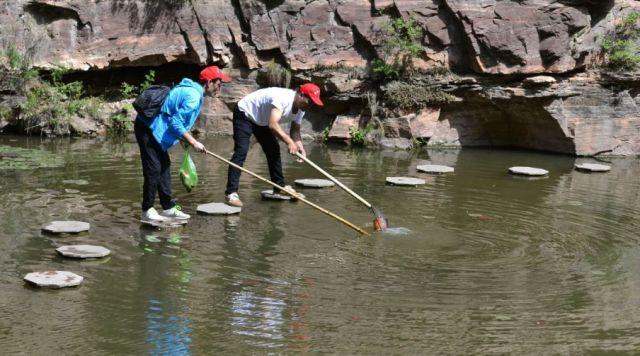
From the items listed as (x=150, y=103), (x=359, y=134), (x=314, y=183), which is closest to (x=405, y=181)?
(x=314, y=183)

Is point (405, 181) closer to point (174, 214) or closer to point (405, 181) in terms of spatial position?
point (405, 181)

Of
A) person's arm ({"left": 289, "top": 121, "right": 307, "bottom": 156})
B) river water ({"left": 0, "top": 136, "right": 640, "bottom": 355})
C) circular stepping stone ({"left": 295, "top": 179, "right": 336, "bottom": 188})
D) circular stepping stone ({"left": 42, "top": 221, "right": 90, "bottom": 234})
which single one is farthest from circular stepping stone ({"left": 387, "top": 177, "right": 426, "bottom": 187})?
circular stepping stone ({"left": 42, "top": 221, "right": 90, "bottom": 234})

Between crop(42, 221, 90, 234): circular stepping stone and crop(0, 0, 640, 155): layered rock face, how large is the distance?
8.19m

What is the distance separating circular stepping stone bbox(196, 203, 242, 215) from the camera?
852cm

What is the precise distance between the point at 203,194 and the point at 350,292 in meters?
4.13

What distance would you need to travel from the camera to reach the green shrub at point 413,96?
591 inches

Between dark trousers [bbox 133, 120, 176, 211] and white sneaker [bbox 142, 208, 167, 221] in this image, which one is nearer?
dark trousers [bbox 133, 120, 176, 211]

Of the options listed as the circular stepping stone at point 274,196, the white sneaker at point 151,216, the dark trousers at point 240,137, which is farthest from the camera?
the circular stepping stone at point 274,196

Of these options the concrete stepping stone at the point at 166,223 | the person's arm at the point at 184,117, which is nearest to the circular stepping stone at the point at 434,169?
the concrete stepping stone at the point at 166,223

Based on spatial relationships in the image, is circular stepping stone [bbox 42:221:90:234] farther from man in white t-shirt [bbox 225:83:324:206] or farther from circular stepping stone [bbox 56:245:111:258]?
man in white t-shirt [bbox 225:83:324:206]

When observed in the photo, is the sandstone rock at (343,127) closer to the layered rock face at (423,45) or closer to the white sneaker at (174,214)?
the layered rock face at (423,45)

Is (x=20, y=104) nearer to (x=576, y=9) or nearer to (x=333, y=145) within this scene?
(x=333, y=145)

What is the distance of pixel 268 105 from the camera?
8.86 meters

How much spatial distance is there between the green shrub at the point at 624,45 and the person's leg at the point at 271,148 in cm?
792
